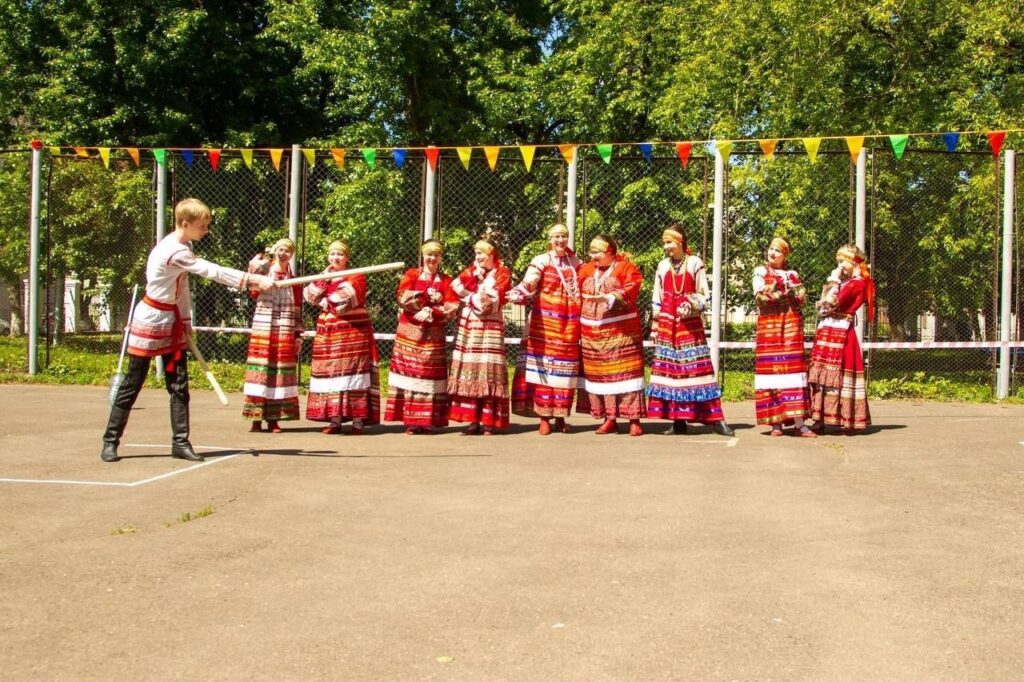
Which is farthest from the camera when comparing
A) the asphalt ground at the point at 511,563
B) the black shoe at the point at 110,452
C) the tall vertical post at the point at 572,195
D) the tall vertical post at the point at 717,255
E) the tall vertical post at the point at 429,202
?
the tall vertical post at the point at 429,202

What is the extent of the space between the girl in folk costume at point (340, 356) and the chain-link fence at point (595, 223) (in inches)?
209

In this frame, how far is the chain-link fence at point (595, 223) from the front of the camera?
1623 centimetres

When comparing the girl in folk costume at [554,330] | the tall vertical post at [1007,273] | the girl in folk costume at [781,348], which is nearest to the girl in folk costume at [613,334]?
the girl in folk costume at [554,330]

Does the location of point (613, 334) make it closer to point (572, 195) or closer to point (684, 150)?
point (684, 150)

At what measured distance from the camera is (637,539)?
6078 mm

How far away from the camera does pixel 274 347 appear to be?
1031cm

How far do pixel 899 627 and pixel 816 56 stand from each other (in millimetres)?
13649

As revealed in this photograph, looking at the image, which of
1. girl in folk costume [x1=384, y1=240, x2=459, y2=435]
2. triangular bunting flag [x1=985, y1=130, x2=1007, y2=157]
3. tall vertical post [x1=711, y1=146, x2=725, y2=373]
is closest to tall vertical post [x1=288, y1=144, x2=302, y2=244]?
girl in folk costume [x1=384, y1=240, x2=459, y2=435]

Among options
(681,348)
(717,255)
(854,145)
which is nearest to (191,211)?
(681,348)

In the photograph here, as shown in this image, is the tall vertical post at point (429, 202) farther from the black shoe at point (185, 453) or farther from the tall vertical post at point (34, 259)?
the black shoe at point (185, 453)

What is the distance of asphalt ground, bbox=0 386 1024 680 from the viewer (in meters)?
4.20

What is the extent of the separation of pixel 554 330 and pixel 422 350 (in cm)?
123

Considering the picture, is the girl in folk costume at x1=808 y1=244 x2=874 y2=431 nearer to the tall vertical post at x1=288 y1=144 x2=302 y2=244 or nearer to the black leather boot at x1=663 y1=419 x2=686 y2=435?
the black leather boot at x1=663 y1=419 x2=686 y2=435

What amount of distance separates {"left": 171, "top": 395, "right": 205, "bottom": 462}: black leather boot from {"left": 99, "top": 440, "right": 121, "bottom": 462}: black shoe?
42cm
